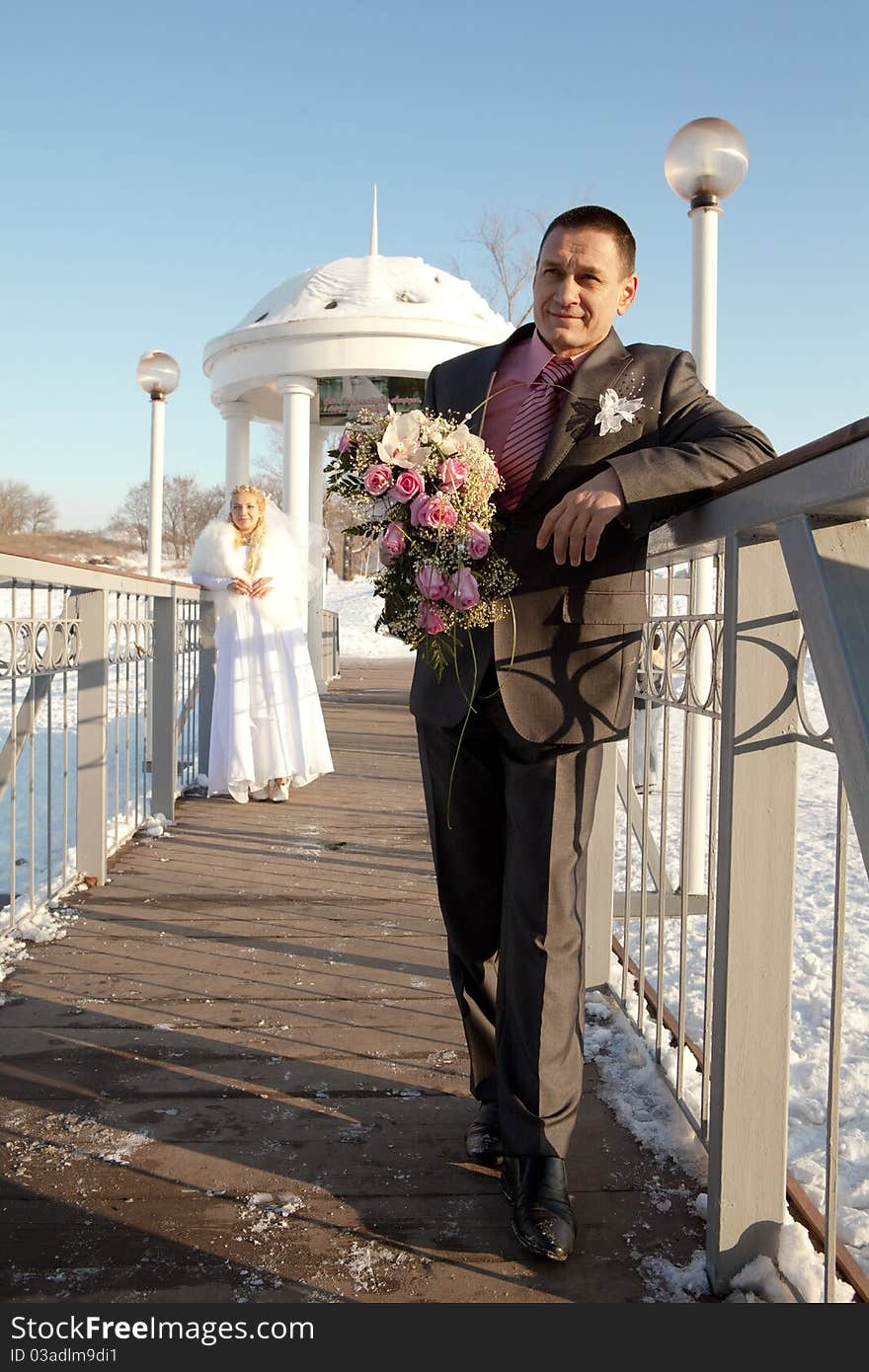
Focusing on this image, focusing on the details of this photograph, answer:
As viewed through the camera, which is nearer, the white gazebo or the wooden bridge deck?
the wooden bridge deck

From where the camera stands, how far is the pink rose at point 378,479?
6.40ft

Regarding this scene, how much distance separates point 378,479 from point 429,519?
5.4 inches

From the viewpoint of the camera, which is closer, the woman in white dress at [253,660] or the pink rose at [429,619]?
the pink rose at [429,619]

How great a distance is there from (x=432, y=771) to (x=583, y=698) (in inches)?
15.5

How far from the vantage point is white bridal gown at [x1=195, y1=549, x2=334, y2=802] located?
22.0ft

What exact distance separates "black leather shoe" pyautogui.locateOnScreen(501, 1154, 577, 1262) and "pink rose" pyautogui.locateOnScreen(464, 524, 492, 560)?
3.90 ft

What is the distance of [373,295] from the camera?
450 inches

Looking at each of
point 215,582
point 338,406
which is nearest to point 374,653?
point 338,406

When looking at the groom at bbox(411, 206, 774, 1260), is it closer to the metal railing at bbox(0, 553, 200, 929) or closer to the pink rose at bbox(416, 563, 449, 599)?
the pink rose at bbox(416, 563, 449, 599)

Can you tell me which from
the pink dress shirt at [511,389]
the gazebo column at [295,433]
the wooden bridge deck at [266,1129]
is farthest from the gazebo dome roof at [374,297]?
the pink dress shirt at [511,389]

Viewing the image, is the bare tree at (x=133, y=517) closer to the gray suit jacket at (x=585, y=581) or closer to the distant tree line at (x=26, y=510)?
the distant tree line at (x=26, y=510)

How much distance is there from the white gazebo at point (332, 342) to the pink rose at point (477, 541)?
9115 mm

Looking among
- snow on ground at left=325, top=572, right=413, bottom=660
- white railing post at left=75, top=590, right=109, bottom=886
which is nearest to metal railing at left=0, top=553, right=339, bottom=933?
white railing post at left=75, top=590, right=109, bottom=886

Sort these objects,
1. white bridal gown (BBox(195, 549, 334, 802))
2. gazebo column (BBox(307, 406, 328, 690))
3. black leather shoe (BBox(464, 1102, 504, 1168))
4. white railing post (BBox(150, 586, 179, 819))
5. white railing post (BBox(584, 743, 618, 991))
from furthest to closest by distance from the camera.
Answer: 1. gazebo column (BBox(307, 406, 328, 690))
2. white bridal gown (BBox(195, 549, 334, 802))
3. white railing post (BBox(150, 586, 179, 819))
4. white railing post (BBox(584, 743, 618, 991))
5. black leather shoe (BBox(464, 1102, 504, 1168))
